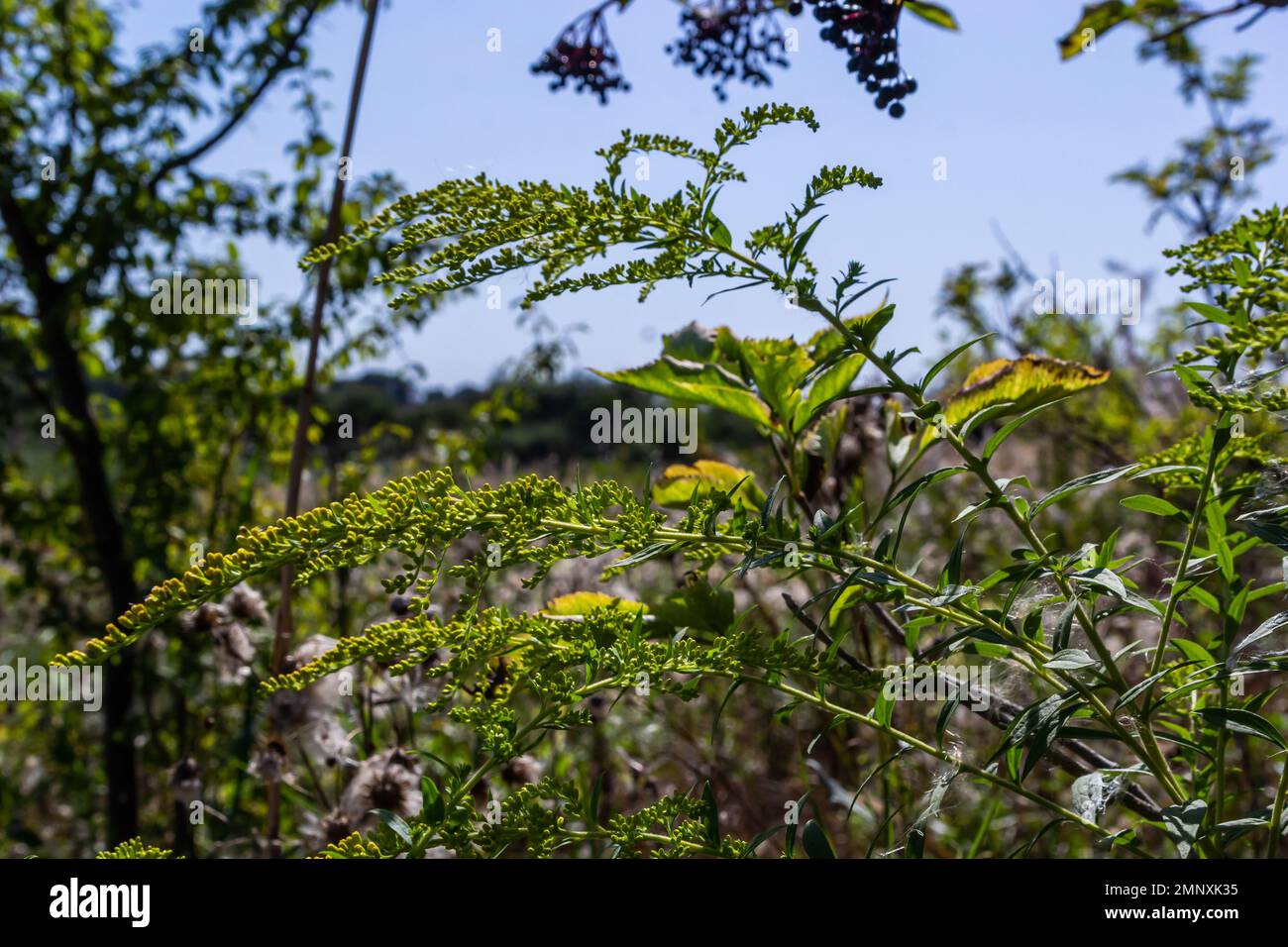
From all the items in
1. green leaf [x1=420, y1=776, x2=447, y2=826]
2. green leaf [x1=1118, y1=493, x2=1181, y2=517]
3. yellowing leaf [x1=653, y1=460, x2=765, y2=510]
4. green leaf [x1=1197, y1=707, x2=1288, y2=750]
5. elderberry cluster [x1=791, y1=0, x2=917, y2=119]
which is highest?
elderberry cluster [x1=791, y1=0, x2=917, y2=119]

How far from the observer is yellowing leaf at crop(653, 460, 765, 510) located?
1.20 meters

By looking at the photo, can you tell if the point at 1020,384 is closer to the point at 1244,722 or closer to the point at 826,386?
the point at 826,386

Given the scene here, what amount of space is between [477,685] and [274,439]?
213 cm

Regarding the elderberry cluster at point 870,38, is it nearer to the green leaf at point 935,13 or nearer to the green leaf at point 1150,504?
the green leaf at point 935,13

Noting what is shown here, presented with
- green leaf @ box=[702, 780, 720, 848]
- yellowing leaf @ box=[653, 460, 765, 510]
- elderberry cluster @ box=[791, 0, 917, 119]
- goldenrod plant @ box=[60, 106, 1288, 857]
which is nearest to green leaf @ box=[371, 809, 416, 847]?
goldenrod plant @ box=[60, 106, 1288, 857]

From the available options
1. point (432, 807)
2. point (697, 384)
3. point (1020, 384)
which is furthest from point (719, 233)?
point (432, 807)

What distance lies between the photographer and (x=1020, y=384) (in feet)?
3.53

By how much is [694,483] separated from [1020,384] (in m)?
0.37

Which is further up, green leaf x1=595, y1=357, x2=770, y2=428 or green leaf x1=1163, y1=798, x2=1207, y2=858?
green leaf x1=595, y1=357, x2=770, y2=428

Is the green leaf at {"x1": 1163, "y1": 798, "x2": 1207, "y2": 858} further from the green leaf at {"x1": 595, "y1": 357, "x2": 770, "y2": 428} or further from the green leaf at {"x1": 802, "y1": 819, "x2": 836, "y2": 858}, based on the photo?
the green leaf at {"x1": 595, "y1": 357, "x2": 770, "y2": 428}

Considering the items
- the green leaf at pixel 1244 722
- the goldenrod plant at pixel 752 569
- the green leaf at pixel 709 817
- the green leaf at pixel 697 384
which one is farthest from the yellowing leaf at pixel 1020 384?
the green leaf at pixel 709 817

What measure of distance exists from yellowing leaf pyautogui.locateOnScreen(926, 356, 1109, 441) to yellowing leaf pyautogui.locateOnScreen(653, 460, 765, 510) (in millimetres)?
209
